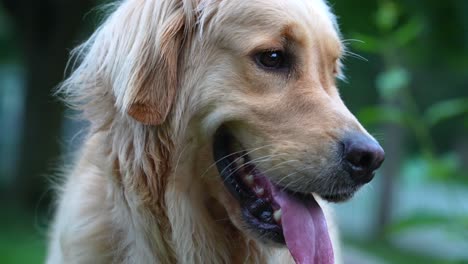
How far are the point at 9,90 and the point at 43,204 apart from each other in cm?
1539

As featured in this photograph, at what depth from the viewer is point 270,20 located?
3.21m

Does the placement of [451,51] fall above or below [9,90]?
above

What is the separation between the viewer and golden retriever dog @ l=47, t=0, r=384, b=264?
10.3 feet

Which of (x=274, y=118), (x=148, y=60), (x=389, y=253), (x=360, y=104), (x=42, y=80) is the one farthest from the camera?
(x=42, y=80)

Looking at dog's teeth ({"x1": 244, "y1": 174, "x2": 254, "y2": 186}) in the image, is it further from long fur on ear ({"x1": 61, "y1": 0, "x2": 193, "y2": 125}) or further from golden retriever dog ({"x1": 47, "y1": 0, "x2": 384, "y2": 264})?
long fur on ear ({"x1": 61, "y1": 0, "x2": 193, "y2": 125})

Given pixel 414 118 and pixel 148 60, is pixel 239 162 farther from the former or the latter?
pixel 414 118

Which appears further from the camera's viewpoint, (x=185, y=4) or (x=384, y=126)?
(x=384, y=126)

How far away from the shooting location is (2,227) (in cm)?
1192

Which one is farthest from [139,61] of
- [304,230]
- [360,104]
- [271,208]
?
[360,104]

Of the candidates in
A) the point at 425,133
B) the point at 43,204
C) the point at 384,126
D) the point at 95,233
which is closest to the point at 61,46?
the point at 43,204

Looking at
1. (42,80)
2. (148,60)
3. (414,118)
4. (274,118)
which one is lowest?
(42,80)

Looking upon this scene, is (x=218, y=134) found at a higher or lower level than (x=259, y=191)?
higher

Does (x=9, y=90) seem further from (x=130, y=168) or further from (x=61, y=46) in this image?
(x=130, y=168)

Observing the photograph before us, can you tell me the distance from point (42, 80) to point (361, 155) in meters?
10.8
